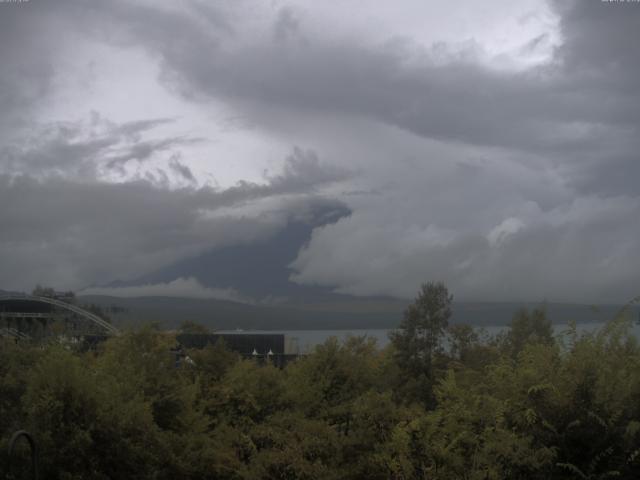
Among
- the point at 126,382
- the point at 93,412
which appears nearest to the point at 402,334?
the point at 126,382

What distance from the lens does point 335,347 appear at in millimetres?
26797

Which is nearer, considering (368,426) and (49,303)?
(368,426)

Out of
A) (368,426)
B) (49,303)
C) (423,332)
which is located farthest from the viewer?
(49,303)

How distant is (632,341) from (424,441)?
533cm

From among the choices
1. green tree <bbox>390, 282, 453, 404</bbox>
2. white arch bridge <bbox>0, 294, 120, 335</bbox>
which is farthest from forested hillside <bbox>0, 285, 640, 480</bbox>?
white arch bridge <bbox>0, 294, 120, 335</bbox>

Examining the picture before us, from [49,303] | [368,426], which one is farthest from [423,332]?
[49,303]

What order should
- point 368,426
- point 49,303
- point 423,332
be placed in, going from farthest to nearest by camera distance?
point 49,303 → point 423,332 → point 368,426

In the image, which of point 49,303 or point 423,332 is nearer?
point 423,332

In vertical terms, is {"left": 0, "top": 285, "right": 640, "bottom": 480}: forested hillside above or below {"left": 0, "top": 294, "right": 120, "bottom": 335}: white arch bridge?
below

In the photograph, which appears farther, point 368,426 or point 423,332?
point 423,332

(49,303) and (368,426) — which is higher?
(49,303)

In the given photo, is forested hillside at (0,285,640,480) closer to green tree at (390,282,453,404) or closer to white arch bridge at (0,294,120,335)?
green tree at (390,282,453,404)

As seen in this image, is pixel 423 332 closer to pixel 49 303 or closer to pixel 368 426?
pixel 368 426

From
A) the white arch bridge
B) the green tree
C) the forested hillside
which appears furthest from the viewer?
the white arch bridge
